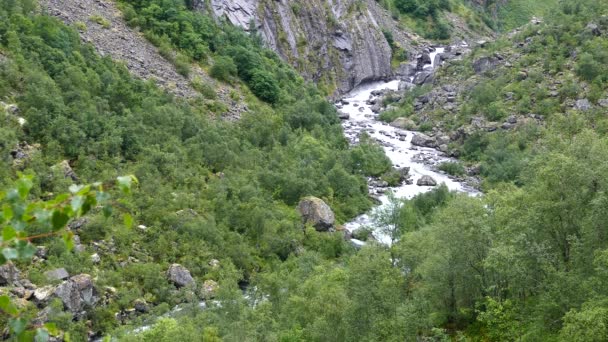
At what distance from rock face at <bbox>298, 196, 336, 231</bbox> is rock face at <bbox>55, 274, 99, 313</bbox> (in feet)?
60.9

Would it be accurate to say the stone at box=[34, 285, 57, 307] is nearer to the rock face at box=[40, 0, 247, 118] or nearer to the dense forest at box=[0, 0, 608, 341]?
the dense forest at box=[0, 0, 608, 341]

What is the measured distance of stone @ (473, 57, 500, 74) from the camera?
77.3 m

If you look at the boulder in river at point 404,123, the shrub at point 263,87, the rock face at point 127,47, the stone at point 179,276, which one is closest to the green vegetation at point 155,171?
the stone at point 179,276

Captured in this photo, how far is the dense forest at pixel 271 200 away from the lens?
69.5 feet

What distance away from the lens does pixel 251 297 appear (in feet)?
101

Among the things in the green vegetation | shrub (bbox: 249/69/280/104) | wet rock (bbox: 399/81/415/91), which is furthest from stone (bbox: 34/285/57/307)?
wet rock (bbox: 399/81/415/91)

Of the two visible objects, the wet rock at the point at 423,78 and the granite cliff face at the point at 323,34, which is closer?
the granite cliff face at the point at 323,34

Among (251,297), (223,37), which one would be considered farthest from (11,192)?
(223,37)

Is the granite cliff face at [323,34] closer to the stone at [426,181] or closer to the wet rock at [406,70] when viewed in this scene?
the wet rock at [406,70]

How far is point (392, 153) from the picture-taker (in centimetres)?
6606

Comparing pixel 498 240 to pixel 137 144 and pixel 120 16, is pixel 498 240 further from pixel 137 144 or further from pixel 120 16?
pixel 120 16

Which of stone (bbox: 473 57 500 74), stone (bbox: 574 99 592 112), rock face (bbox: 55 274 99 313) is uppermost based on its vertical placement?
stone (bbox: 574 99 592 112)

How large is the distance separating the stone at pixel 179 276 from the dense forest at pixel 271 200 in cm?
51

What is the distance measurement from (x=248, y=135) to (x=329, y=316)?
30963 millimetres
